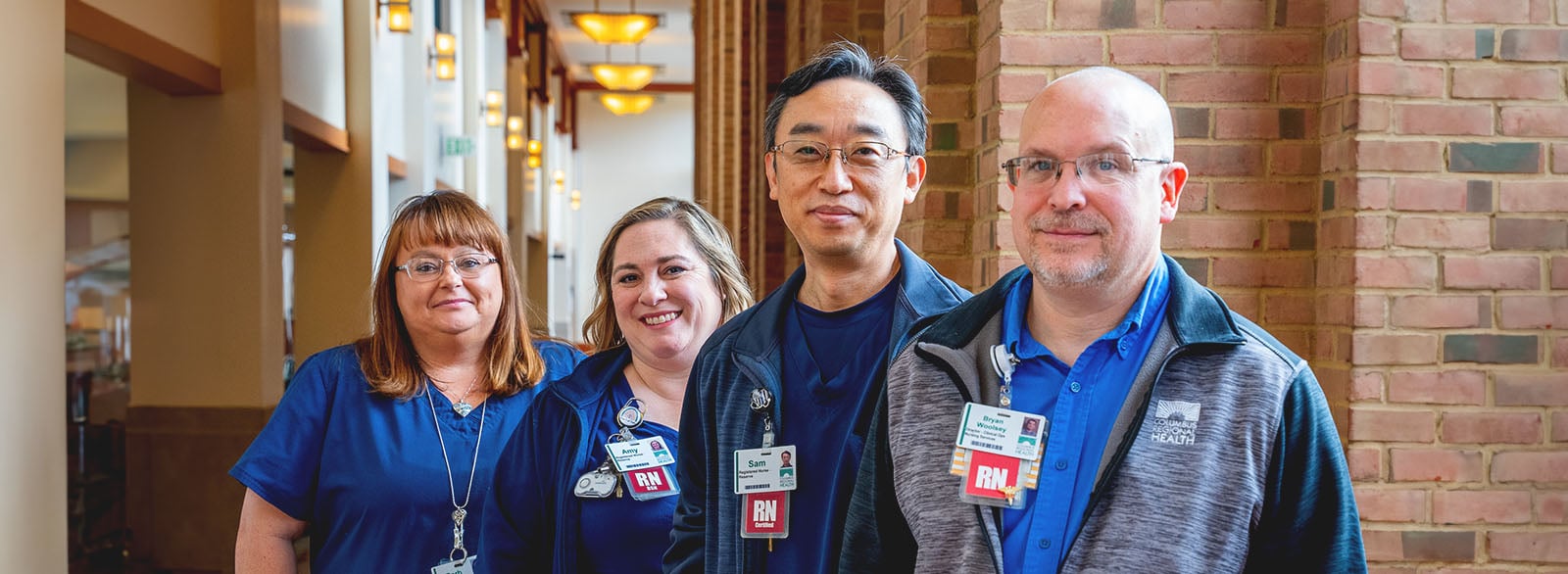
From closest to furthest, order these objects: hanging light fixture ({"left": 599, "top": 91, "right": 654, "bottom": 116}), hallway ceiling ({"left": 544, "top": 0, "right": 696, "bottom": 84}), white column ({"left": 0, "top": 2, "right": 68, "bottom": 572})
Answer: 1. white column ({"left": 0, "top": 2, "right": 68, "bottom": 572})
2. hallway ceiling ({"left": 544, "top": 0, "right": 696, "bottom": 84})
3. hanging light fixture ({"left": 599, "top": 91, "right": 654, "bottom": 116})

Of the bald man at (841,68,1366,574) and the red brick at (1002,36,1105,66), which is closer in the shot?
the bald man at (841,68,1366,574)

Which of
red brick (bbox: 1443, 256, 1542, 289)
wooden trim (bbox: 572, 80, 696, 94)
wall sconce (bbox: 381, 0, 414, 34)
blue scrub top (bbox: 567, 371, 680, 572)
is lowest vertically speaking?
blue scrub top (bbox: 567, 371, 680, 572)

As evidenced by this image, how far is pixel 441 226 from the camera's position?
2.88 m

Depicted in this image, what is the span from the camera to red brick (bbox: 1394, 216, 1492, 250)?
8.48 ft

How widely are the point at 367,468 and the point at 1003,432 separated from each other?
5.45 ft

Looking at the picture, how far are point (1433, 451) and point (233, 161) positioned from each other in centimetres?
701

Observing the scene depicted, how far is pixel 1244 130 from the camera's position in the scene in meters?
2.85

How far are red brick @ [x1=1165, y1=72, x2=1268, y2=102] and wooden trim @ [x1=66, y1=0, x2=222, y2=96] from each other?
4.60m

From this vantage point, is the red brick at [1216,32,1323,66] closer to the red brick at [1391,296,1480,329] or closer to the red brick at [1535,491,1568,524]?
the red brick at [1391,296,1480,329]

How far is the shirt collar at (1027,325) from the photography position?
1629 millimetres

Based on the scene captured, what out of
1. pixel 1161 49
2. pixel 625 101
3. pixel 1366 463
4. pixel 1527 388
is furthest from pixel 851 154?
pixel 625 101

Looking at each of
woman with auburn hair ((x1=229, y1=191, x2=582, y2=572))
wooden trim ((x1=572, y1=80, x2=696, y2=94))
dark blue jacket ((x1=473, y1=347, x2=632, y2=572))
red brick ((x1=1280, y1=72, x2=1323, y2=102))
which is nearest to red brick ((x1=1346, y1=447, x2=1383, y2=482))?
red brick ((x1=1280, y1=72, x2=1323, y2=102))

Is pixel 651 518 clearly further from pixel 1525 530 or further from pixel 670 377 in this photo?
pixel 1525 530

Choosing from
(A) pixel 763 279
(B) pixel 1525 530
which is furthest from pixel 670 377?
(A) pixel 763 279
